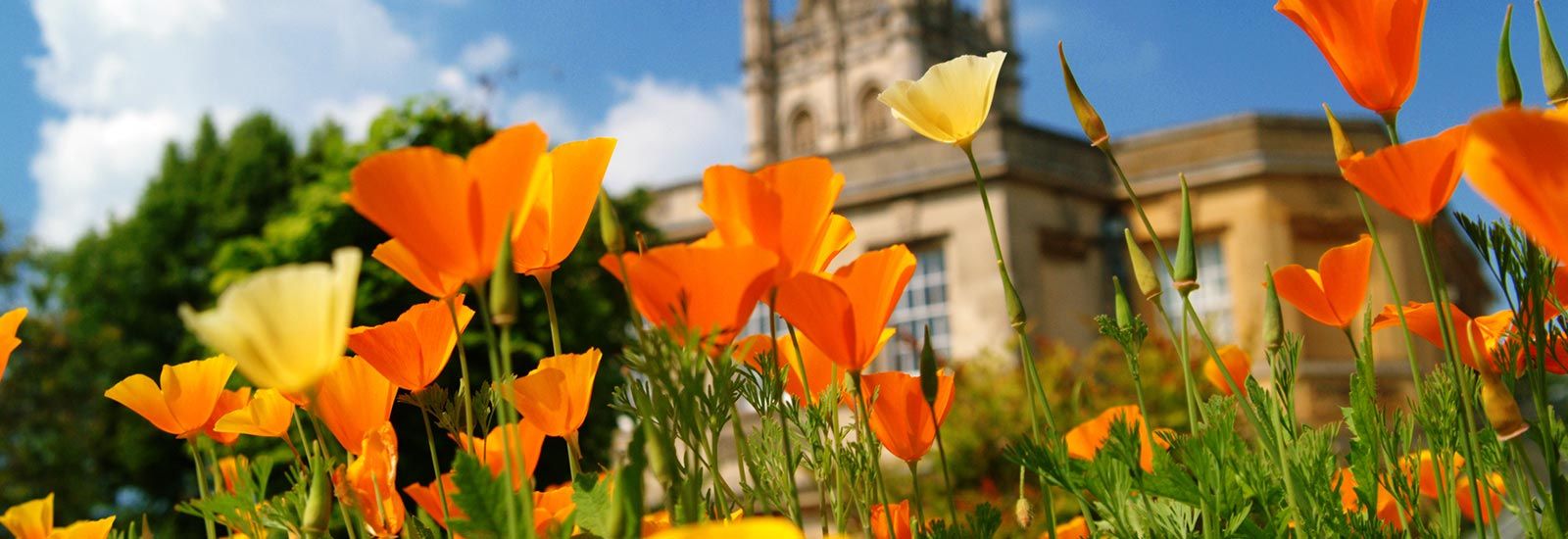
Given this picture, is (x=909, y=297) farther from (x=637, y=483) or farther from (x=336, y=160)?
(x=637, y=483)

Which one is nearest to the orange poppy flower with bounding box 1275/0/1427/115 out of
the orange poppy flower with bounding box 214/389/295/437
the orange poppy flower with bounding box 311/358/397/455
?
the orange poppy flower with bounding box 311/358/397/455

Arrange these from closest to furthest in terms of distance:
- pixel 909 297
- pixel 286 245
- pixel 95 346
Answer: pixel 286 245
pixel 909 297
pixel 95 346

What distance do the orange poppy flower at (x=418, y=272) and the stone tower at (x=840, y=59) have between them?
4094cm

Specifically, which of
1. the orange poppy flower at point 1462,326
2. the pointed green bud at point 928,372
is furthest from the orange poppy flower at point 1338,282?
the pointed green bud at point 928,372

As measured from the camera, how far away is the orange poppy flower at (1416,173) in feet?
2.71

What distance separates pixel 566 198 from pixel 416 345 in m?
0.21

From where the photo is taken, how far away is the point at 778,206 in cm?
80

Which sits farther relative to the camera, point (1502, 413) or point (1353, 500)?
point (1353, 500)

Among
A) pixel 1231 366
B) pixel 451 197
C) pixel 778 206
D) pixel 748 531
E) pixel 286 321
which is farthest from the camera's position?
pixel 1231 366

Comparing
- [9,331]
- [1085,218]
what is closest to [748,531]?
[9,331]

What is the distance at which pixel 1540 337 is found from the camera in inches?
34.4

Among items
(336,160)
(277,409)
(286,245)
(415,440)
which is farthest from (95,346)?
(277,409)

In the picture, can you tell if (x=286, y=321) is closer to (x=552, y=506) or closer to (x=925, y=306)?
(x=552, y=506)

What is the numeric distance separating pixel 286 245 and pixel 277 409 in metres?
7.65
